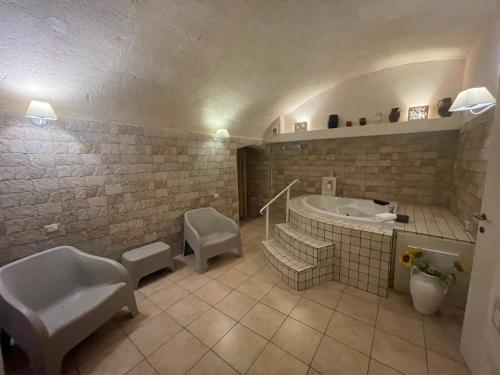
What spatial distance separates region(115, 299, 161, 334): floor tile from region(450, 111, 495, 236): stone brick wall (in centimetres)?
328

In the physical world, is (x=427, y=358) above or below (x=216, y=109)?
below

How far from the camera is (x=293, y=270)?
2186 mm

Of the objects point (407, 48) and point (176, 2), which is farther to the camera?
point (407, 48)

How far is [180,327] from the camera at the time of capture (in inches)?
68.1

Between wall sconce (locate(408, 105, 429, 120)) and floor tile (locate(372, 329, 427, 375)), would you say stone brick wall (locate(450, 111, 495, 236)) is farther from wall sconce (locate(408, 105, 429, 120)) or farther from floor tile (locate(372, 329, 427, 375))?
floor tile (locate(372, 329, 427, 375))

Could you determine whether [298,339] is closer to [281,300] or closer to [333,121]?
[281,300]

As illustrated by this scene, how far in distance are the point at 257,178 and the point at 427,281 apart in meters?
3.84

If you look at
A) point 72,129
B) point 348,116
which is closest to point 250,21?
point 72,129

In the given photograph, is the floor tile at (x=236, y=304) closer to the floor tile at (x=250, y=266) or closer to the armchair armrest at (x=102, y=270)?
the floor tile at (x=250, y=266)

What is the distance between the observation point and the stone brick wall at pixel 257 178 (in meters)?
4.93

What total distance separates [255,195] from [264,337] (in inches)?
148

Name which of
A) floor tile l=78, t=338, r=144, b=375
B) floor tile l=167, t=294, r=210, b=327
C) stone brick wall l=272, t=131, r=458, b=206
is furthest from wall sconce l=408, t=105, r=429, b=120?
floor tile l=78, t=338, r=144, b=375

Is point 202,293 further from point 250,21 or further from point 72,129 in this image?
point 250,21

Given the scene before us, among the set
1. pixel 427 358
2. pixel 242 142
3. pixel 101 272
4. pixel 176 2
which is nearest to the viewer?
pixel 427 358
